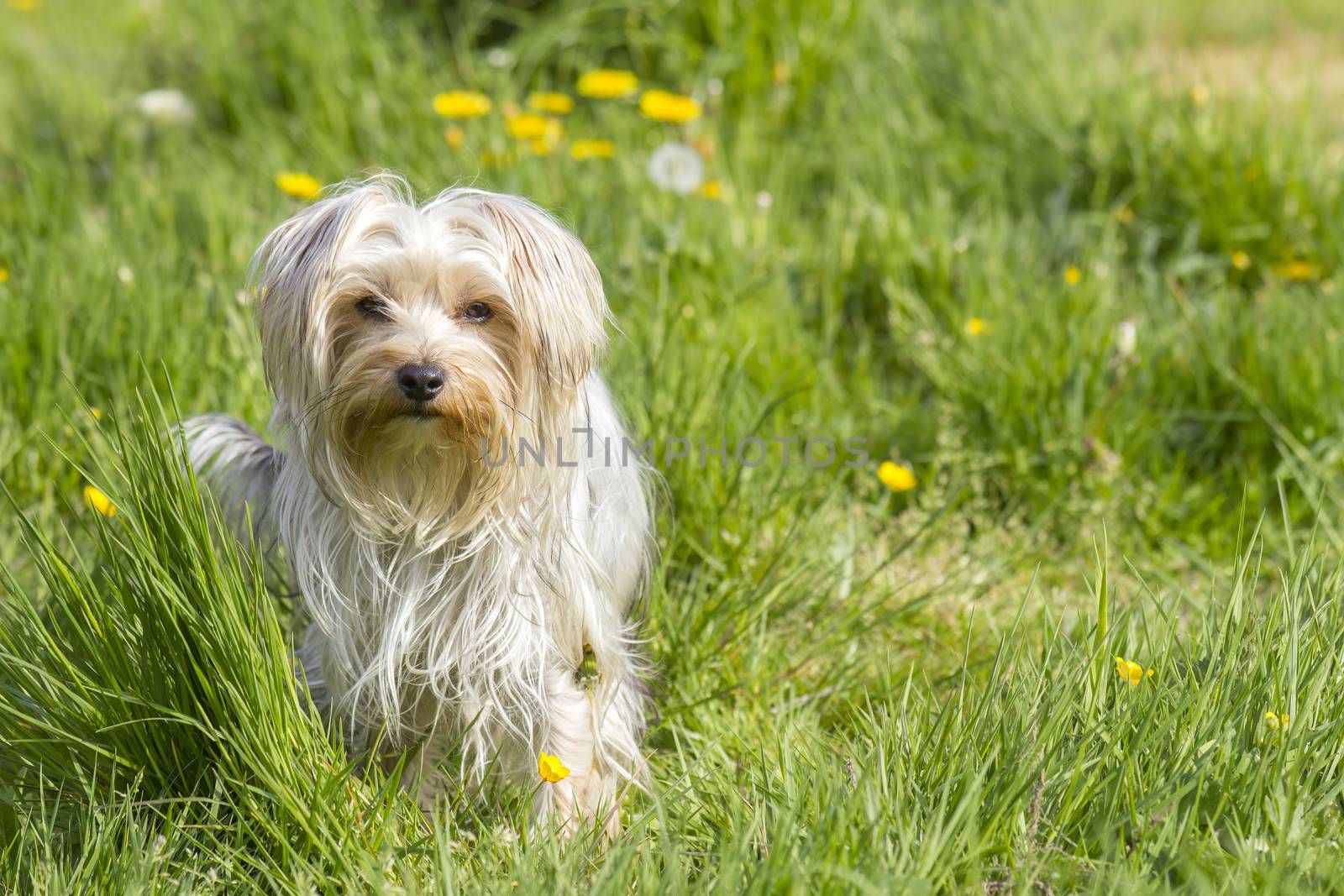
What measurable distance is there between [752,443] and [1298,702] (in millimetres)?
1563

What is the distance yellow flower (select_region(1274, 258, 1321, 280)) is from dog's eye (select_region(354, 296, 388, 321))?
10.8 ft

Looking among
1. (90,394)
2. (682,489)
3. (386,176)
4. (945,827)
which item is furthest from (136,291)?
(945,827)

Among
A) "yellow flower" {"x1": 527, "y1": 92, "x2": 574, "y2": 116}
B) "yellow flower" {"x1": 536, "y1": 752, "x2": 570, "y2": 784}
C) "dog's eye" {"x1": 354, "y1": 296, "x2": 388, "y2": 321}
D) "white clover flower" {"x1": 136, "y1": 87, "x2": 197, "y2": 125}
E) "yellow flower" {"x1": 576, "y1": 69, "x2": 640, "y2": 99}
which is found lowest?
"yellow flower" {"x1": 536, "y1": 752, "x2": 570, "y2": 784}

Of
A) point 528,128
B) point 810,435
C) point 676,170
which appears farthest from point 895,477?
point 528,128

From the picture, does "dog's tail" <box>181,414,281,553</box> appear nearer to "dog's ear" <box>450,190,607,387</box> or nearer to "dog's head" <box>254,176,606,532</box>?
"dog's head" <box>254,176,606,532</box>

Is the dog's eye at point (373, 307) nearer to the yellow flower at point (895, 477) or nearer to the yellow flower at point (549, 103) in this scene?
the yellow flower at point (895, 477)

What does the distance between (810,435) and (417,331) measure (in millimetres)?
1619

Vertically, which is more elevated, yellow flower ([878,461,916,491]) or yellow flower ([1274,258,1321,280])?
yellow flower ([1274,258,1321,280])

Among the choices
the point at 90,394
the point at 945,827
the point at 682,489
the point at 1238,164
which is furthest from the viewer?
the point at 1238,164

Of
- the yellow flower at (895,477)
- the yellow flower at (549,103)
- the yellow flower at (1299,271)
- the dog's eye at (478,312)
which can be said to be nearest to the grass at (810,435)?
the yellow flower at (1299,271)

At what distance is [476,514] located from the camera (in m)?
2.64

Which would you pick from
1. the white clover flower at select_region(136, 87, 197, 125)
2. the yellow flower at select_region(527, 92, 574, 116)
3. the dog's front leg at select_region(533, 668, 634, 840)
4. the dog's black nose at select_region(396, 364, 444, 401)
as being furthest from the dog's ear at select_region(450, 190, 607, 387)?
the white clover flower at select_region(136, 87, 197, 125)

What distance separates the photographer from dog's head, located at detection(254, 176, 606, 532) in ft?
8.23

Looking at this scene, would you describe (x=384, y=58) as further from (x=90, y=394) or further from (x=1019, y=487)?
(x=1019, y=487)
